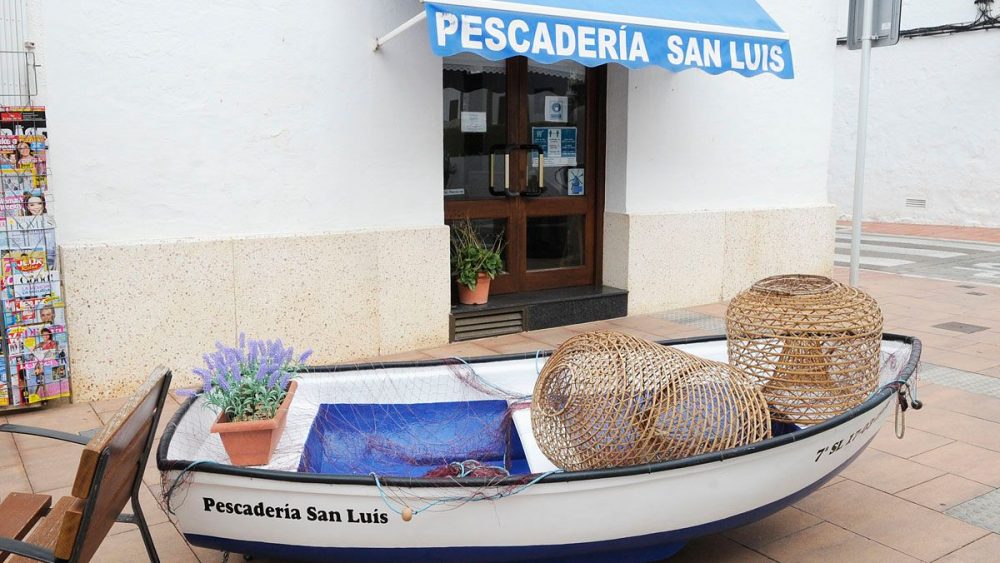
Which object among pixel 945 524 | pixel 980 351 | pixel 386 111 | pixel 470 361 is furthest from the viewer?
pixel 980 351

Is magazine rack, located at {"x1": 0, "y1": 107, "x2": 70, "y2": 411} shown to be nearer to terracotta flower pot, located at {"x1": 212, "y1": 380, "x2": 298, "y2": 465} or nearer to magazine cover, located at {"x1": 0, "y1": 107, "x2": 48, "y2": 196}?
magazine cover, located at {"x1": 0, "y1": 107, "x2": 48, "y2": 196}

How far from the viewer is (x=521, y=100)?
7789mm

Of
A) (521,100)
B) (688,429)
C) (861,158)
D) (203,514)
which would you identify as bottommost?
(203,514)

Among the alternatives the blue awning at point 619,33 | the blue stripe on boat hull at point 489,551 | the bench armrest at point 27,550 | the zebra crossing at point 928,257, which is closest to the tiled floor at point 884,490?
the blue stripe on boat hull at point 489,551

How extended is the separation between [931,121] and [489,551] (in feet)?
56.8

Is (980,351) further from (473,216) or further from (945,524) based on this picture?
(473,216)

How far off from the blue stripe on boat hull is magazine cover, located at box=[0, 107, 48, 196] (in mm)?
3031

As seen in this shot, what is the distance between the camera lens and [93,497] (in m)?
2.36

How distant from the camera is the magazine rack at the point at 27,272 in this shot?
5.11m

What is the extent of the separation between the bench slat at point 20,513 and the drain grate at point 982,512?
381cm

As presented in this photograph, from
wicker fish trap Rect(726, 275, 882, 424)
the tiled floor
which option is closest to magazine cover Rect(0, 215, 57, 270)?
the tiled floor

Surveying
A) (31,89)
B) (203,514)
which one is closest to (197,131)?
(31,89)

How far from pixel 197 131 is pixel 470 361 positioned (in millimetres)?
2860

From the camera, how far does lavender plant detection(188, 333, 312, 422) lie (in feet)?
11.3
